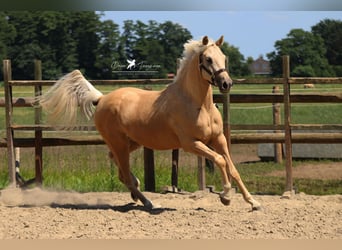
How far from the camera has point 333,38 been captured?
31.2 m

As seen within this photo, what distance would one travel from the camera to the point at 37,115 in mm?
7801

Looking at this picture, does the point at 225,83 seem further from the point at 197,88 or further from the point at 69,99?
the point at 69,99

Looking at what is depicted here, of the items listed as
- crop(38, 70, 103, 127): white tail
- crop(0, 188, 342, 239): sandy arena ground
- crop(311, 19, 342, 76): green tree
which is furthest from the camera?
crop(311, 19, 342, 76): green tree

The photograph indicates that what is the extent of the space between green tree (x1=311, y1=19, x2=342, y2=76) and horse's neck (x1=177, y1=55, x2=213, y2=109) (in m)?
25.3

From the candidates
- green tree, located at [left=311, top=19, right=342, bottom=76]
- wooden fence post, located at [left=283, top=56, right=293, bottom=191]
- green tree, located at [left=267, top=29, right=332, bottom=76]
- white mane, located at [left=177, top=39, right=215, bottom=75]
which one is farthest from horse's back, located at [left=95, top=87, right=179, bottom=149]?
green tree, located at [left=311, top=19, right=342, bottom=76]

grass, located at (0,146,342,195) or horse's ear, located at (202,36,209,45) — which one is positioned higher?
horse's ear, located at (202,36,209,45)

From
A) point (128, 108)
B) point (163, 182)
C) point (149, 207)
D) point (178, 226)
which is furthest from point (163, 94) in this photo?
point (163, 182)

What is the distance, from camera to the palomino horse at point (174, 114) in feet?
18.7

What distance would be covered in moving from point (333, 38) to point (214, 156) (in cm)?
2758

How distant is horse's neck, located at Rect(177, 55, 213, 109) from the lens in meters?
5.82

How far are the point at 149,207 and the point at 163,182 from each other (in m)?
2.02

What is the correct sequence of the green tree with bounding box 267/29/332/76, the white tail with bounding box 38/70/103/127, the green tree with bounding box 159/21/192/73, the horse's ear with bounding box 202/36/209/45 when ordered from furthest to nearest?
the green tree with bounding box 267/29/332/76 < the green tree with bounding box 159/21/192/73 < the white tail with bounding box 38/70/103/127 < the horse's ear with bounding box 202/36/209/45

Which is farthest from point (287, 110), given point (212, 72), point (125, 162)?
point (125, 162)

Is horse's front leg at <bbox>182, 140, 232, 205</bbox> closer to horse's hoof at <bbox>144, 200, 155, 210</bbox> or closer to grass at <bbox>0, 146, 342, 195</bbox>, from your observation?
horse's hoof at <bbox>144, 200, 155, 210</bbox>
